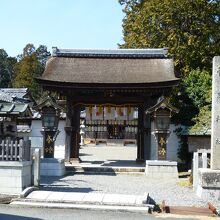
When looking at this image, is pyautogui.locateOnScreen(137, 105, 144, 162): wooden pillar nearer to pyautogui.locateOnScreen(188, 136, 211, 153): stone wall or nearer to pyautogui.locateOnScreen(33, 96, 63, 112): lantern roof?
pyautogui.locateOnScreen(188, 136, 211, 153): stone wall

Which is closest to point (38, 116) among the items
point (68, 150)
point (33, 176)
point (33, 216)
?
point (68, 150)

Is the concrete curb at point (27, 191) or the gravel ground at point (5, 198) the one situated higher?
the concrete curb at point (27, 191)

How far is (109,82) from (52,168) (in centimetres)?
548

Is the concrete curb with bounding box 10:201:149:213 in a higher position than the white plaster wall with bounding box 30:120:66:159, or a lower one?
lower

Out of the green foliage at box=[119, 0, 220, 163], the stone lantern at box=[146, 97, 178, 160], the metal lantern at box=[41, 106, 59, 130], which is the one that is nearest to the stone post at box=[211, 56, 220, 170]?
the stone lantern at box=[146, 97, 178, 160]

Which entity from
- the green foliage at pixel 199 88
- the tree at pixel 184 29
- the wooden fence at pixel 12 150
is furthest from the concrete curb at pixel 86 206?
the tree at pixel 184 29

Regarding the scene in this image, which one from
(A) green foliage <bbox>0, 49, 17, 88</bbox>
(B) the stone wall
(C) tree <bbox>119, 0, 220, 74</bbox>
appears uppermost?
(A) green foliage <bbox>0, 49, 17, 88</bbox>

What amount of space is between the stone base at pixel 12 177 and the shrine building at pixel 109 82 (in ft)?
31.3

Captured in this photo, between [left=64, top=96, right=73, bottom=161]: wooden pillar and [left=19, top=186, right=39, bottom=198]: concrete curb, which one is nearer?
[left=19, top=186, right=39, bottom=198]: concrete curb

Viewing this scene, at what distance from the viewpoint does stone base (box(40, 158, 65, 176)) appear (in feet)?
66.1

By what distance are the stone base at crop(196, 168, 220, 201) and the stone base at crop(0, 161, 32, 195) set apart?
552 cm

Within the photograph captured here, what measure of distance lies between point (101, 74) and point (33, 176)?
33.0 feet

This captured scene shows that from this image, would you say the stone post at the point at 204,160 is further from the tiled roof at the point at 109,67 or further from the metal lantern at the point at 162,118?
the tiled roof at the point at 109,67

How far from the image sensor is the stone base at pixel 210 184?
12.7 meters
